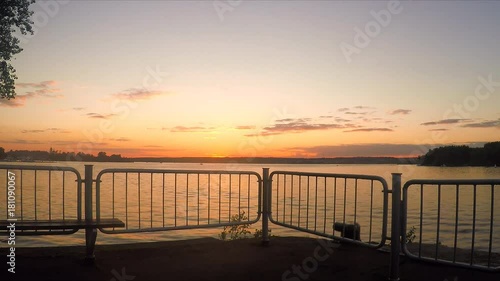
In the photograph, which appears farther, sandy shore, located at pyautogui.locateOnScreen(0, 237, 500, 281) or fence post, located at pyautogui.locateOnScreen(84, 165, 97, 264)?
fence post, located at pyautogui.locateOnScreen(84, 165, 97, 264)

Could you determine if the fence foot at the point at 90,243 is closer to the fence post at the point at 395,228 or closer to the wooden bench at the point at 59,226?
the wooden bench at the point at 59,226

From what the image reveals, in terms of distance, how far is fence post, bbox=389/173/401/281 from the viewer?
612cm

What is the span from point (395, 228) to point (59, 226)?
4.55 m

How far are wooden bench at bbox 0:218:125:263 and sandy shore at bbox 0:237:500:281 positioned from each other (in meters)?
0.36

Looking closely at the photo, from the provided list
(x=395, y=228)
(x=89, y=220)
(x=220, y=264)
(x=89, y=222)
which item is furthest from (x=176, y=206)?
(x=395, y=228)

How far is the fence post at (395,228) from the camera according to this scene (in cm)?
612

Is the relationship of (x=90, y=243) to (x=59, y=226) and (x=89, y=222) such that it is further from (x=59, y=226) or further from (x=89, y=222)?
(x=59, y=226)

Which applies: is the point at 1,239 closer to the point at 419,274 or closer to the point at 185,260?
the point at 185,260

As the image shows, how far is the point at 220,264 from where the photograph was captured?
6.77 metres

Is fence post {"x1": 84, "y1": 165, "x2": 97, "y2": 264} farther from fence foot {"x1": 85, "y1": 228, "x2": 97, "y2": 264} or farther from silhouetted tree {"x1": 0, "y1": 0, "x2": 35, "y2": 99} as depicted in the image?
silhouetted tree {"x1": 0, "y1": 0, "x2": 35, "y2": 99}

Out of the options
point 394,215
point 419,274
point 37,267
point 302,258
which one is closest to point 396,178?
point 394,215

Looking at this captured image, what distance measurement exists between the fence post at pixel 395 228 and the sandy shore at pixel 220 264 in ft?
0.75

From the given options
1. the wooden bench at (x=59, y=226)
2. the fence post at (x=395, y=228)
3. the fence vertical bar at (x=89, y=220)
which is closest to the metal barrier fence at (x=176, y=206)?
the fence vertical bar at (x=89, y=220)

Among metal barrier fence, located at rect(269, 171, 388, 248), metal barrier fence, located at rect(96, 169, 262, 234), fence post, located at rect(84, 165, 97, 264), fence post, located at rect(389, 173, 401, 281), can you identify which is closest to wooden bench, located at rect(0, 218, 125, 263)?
fence post, located at rect(84, 165, 97, 264)
